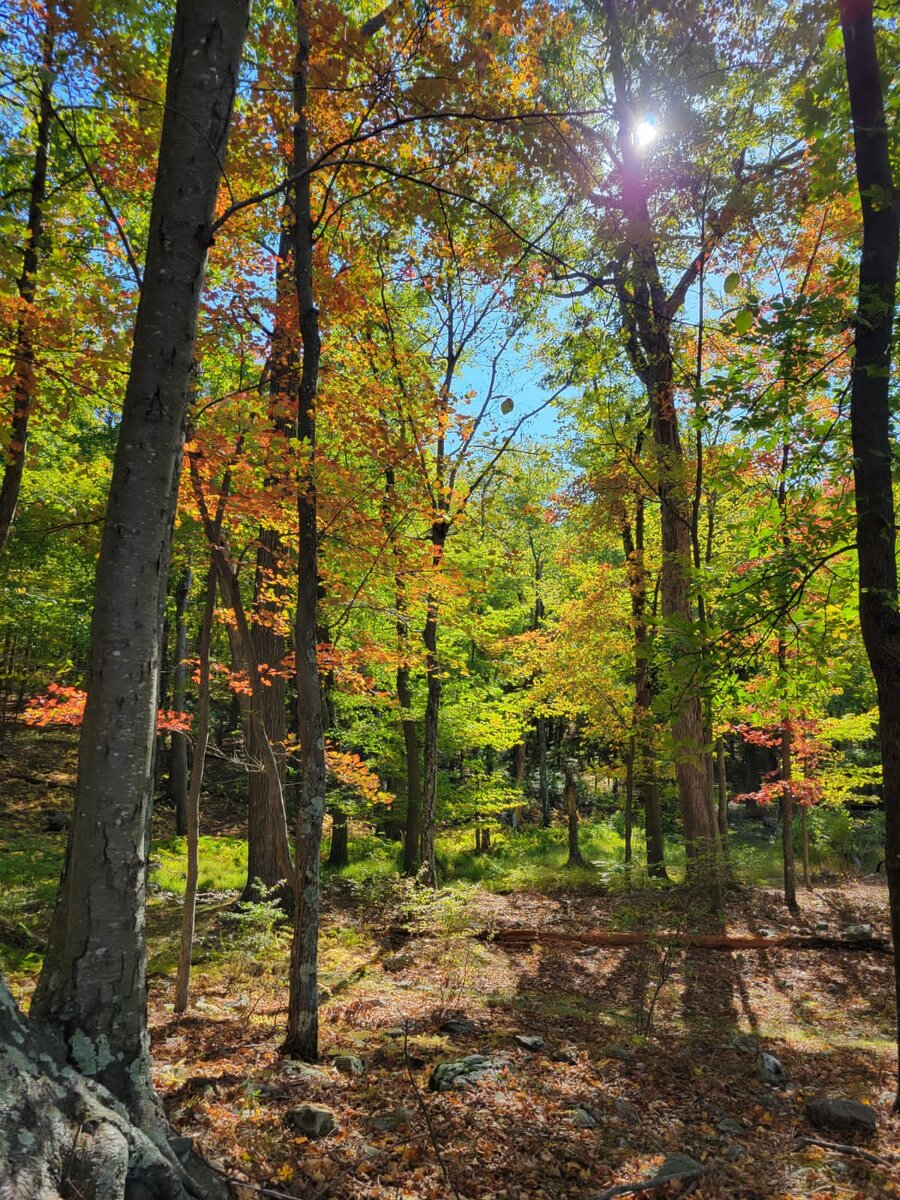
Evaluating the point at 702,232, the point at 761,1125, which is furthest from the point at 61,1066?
the point at 702,232

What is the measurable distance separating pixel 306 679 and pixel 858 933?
→ 10.1 m

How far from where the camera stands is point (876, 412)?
4.55 metres

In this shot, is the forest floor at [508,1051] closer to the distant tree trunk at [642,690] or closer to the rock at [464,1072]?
the rock at [464,1072]

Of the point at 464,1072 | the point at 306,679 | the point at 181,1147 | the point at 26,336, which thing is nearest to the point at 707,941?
the point at 464,1072

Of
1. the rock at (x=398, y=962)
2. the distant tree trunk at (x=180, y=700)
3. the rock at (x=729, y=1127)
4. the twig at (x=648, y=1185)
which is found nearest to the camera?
the twig at (x=648, y=1185)

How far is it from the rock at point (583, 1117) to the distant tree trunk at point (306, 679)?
1.92 metres

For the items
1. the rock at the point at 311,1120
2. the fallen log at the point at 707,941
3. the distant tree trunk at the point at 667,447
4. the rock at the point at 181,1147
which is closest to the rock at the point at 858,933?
the fallen log at the point at 707,941

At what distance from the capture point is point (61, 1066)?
223cm

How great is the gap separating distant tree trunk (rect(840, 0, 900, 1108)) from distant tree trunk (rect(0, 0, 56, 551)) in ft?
21.5

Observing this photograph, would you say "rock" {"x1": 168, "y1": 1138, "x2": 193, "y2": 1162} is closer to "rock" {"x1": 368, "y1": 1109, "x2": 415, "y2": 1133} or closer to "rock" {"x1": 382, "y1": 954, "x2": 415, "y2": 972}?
"rock" {"x1": 368, "y1": 1109, "x2": 415, "y2": 1133}

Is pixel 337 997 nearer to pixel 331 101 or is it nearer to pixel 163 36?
pixel 331 101

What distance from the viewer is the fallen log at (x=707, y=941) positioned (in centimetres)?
927

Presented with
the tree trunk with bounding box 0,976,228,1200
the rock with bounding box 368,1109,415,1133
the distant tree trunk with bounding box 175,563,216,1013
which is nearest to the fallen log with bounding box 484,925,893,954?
the distant tree trunk with bounding box 175,563,216,1013

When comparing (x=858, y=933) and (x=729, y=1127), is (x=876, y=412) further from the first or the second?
(x=858, y=933)
